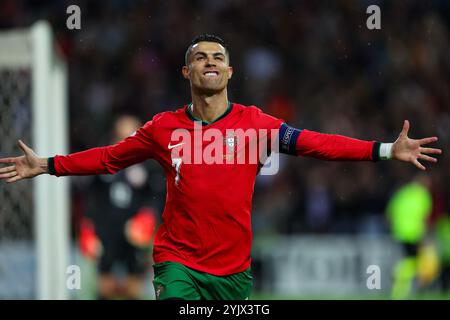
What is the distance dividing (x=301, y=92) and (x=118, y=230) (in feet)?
17.9

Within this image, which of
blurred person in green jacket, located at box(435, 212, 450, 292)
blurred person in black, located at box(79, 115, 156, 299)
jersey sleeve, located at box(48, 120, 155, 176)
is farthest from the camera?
blurred person in green jacket, located at box(435, 212, 450, 292)

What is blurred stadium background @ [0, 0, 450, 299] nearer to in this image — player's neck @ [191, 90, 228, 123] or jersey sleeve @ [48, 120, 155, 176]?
jersey sleeve @ [48, 120, 155, 176]

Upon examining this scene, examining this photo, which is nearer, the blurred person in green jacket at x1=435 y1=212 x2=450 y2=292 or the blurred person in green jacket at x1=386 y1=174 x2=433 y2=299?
the blurred person in green jacket at x1=386 y1=174 x2=433 y2=299

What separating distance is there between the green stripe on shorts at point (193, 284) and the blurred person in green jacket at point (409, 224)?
24.7 ft

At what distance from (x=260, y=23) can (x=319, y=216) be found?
374 centimetres

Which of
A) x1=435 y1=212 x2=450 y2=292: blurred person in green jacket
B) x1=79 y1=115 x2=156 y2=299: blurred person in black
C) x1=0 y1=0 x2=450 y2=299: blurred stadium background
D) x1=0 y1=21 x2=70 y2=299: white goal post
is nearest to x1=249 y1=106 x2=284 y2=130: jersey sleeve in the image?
x1=0 y1=21 x2=70 y2=299: white goal post

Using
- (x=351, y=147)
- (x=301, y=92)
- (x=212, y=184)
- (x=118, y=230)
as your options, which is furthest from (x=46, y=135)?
(x=301, y=92)

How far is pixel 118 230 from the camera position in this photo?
1212 centimetres

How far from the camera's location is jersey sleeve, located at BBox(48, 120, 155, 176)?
6.36 metres

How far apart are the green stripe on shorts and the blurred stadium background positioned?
7.60 meters

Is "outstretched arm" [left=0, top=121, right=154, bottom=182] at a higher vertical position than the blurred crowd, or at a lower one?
lower

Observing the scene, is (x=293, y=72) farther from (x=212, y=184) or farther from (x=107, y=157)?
(x=212, y=184)

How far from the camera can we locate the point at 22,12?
58.2 feet

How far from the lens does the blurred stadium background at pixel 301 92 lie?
573 inches
